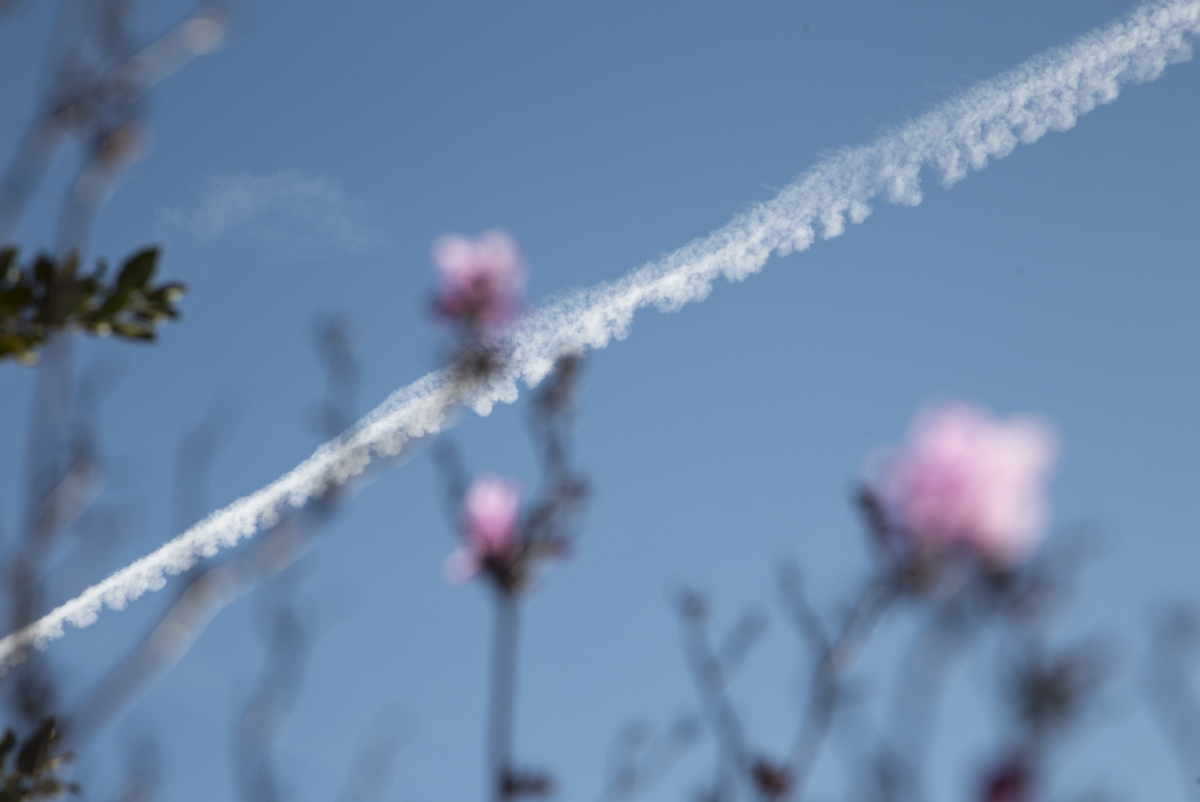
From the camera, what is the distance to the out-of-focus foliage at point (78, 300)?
8.65 feet

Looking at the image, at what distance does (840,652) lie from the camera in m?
1.70

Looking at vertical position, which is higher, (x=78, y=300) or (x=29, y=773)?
(x=78, y=300)

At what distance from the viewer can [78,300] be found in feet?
8.68

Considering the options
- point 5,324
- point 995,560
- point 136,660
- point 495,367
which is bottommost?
point 995,560

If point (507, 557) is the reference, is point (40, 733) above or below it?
below

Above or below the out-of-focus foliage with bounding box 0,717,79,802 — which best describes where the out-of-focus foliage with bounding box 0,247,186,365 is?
above

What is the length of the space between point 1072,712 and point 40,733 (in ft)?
7.17

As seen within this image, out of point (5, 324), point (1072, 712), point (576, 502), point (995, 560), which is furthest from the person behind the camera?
point (5, 324)

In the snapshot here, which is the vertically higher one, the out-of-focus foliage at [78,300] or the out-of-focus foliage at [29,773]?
the out-of-focus foliage at [78,300]

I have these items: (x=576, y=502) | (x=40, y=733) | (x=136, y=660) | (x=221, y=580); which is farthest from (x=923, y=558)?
(x=40, y=733)

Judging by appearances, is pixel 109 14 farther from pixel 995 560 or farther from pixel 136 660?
pixel 995 560

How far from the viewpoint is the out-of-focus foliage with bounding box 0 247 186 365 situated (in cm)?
264

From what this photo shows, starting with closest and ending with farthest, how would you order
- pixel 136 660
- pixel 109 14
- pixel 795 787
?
1. pixel 795 787
2. pixel 136 660
3. pixel 109 14

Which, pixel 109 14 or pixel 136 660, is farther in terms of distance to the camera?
pixel 109 14
